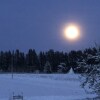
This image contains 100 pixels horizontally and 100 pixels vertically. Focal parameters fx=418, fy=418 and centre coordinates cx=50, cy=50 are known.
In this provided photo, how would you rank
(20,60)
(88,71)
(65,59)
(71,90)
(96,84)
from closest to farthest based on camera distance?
(96,84) < (88,71) < (71,90) < (65,59) < (20,60)

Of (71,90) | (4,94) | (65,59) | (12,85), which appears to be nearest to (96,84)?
(4,94)

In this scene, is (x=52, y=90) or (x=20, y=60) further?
(x=20, y=60)

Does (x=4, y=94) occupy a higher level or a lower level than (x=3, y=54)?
lower

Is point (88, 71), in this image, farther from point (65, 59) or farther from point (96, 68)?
point (65, 59)

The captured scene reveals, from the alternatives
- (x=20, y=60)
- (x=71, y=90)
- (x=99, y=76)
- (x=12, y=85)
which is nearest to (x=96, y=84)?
(x=99, y=76)

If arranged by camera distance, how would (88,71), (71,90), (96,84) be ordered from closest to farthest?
(96,84) → (88,71) → (71,90)

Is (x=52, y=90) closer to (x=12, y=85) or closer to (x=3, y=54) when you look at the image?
(x=12, y=85)

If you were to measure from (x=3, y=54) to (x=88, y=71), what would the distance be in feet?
407

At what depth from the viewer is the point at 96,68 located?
49.9ft

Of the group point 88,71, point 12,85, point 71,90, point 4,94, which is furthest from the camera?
point 12,85

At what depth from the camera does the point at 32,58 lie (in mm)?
139500

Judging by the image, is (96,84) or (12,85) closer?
(96,84)

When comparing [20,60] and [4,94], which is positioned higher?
[20,60]

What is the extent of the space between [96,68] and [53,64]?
107 m
